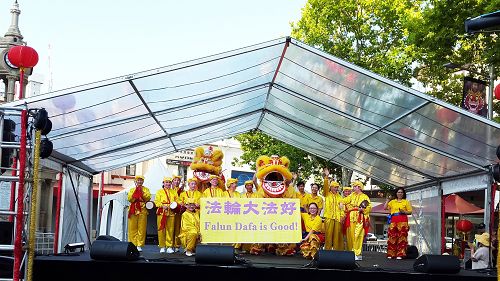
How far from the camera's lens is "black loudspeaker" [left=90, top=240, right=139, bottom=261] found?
751 centimetres

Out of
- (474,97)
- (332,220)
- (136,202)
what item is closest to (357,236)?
(332,220)

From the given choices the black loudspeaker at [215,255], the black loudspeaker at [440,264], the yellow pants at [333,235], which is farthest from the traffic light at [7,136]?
the yellow pants at [333,235]

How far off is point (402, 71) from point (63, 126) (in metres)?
16.2

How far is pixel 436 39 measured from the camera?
48.6 feet

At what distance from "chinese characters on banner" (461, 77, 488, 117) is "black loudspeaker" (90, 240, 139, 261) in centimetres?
1004

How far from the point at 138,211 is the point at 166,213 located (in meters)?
0.53

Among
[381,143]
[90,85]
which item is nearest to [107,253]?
[90,85]

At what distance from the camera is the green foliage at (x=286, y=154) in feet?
83.1

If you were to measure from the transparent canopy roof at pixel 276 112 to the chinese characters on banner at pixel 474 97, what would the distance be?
2.45 meters

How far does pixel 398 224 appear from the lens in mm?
11727

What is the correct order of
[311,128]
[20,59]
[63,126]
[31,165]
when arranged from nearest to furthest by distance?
[31,165], [20,59], [63,126], [311,128]

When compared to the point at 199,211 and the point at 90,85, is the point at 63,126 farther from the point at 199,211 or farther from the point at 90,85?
the point at 199,211

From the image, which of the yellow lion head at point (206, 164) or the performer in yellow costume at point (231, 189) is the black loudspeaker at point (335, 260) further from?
the yellow lion head at point (206, 164)

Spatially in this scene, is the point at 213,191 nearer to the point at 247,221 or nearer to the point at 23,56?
the point at 247,221
